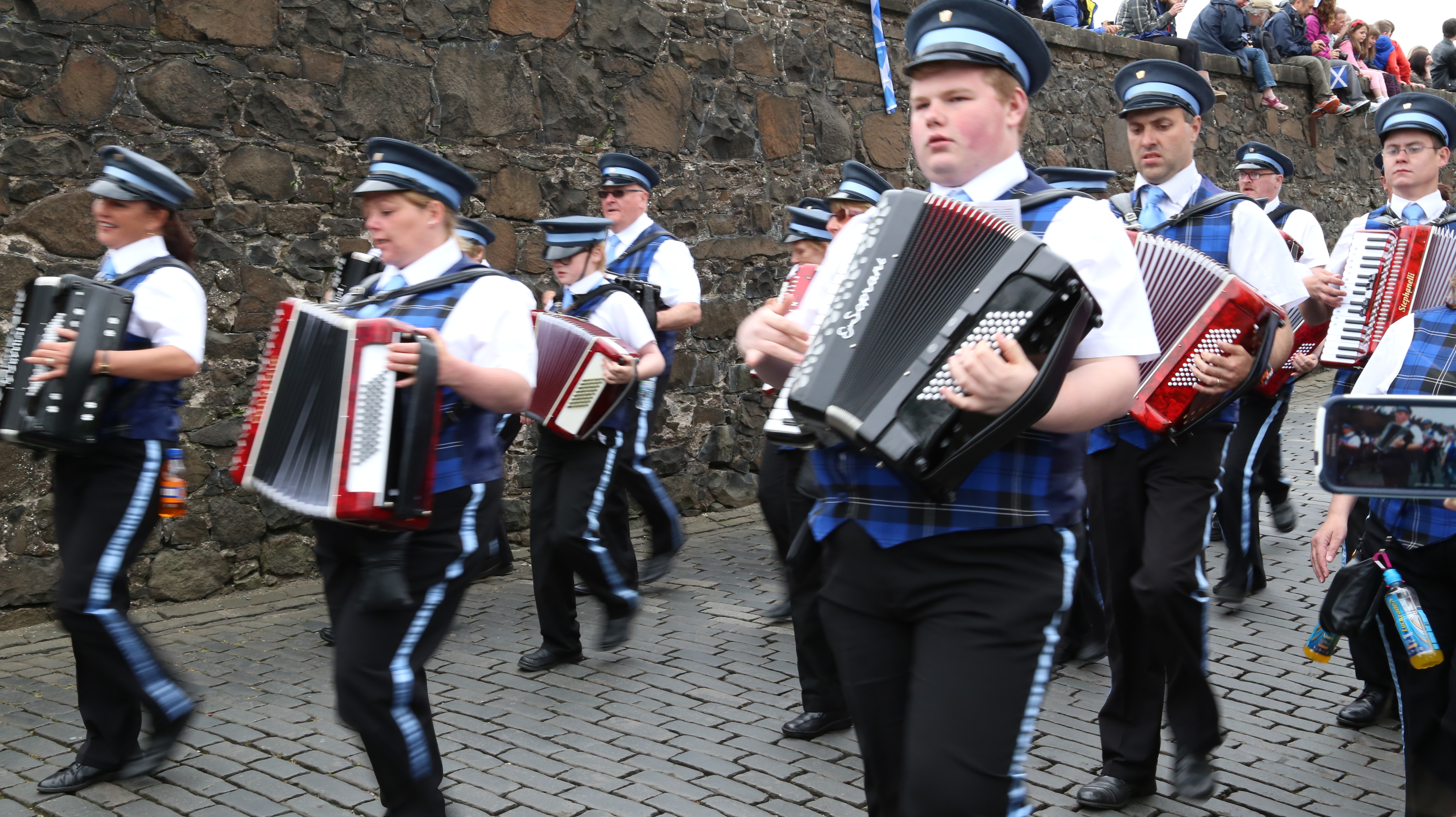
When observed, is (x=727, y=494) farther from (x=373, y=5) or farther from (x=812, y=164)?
(x=373, y=5)

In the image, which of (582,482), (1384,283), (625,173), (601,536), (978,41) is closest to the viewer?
(978,41)

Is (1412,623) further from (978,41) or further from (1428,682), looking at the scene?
(978,41)

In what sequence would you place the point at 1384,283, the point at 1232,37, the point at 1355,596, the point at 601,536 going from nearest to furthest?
the point at 1355,596 < the point at 1384,283 < the point at 601,536 < the point at 1232,37

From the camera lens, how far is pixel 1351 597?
139 inches

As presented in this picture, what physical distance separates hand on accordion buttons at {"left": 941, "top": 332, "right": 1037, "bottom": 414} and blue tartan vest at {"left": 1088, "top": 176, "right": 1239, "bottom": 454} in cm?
188

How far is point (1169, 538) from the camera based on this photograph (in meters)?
3.88

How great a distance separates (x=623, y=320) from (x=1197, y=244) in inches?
100

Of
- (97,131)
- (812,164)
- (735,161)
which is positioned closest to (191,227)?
(97,131)

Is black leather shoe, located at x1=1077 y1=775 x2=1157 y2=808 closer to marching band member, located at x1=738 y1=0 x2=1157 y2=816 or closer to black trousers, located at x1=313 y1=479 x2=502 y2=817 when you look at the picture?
marching band member, located at x1=738 y1=0 x2=1157 y2=816

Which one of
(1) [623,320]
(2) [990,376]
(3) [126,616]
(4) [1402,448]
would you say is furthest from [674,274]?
(4) [1402,448]

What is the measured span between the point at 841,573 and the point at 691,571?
4.73m

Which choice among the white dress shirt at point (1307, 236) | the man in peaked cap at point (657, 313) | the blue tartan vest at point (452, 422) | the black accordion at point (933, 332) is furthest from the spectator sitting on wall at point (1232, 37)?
the black accordion at point (933, 332)

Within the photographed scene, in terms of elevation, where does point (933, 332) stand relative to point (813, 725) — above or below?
above

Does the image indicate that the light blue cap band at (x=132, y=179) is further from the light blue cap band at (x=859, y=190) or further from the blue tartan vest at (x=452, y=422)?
the light blue cap band at (x=859, y=190)
